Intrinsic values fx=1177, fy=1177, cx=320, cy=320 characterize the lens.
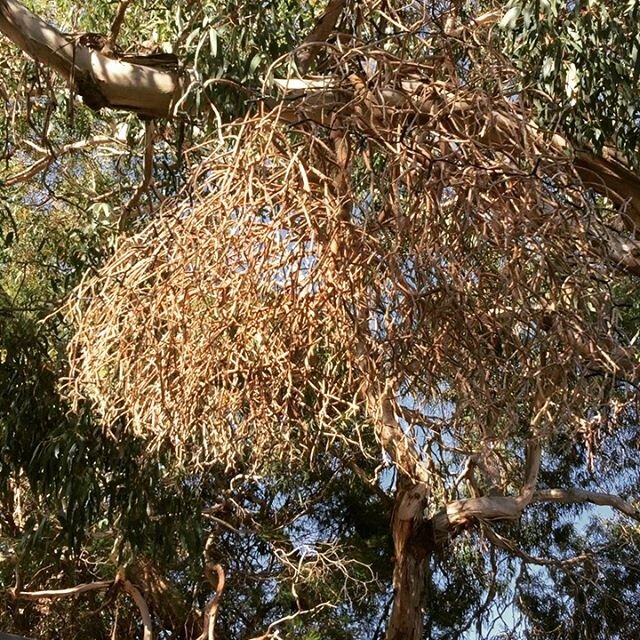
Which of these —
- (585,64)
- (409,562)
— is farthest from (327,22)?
(409,562)

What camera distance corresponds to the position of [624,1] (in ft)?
11.9

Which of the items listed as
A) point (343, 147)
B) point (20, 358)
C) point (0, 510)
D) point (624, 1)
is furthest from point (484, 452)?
point (0, 510)

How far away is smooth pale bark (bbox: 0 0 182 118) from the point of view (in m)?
3.18

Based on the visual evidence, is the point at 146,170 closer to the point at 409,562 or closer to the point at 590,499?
the point at 409,562

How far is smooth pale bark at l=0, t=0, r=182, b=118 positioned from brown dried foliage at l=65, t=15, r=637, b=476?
3.15 feet

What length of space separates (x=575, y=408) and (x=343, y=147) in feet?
2.36

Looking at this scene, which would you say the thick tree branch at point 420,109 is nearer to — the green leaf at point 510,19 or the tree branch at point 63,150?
the green leaf at point 510,19

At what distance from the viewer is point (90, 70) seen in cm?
318

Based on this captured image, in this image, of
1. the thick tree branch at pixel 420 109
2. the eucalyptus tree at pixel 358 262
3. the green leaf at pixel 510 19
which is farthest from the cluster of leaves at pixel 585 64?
the thick tree branch at pixel 420 109

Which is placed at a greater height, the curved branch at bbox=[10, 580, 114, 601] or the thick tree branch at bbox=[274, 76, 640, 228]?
the thick tree branch at bbox=[274, 76, 640, 228]

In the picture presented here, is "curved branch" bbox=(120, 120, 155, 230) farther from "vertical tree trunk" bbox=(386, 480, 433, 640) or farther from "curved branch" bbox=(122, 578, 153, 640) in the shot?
"curved branch" bbox=(122, 578, 153, 640)

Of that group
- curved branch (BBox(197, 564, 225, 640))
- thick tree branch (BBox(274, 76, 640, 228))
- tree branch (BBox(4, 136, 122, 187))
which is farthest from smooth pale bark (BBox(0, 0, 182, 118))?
curved branch (BBox(197, 564, 225, 640))

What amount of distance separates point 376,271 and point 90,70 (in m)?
1.44

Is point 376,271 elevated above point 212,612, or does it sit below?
above
